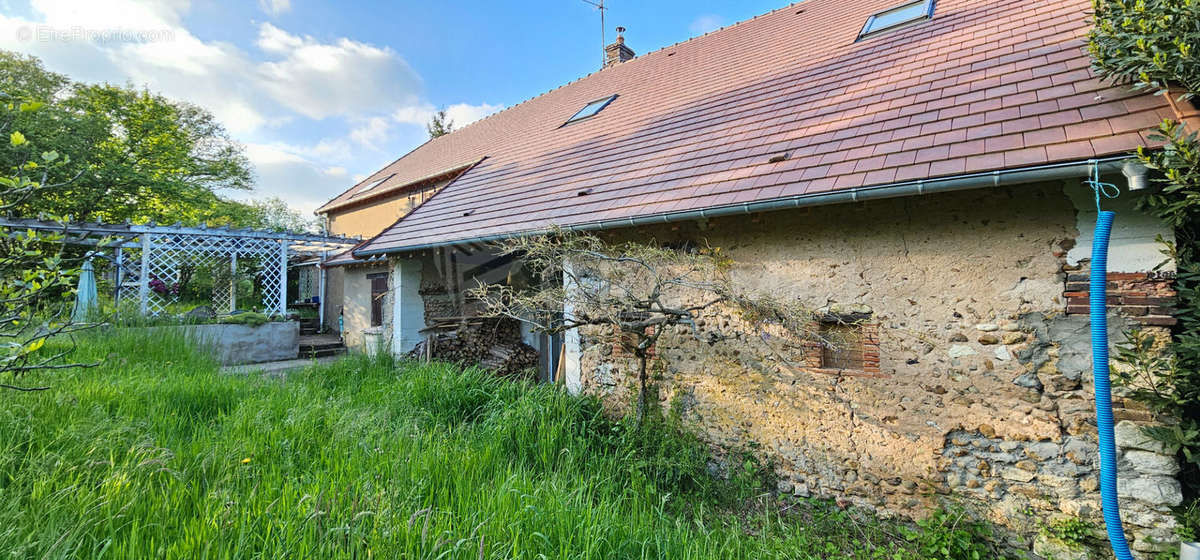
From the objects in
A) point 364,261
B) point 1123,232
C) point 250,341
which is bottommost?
point 250,341

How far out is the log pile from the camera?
25.6 feet

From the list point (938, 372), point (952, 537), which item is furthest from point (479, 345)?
point (952, 537)

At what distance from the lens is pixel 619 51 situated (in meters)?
12.8

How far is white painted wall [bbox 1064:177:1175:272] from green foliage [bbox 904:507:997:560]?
197 cm

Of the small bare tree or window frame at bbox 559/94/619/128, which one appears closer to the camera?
the small bare tree

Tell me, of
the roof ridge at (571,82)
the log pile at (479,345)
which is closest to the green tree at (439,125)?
the roof ridge at (571,82)

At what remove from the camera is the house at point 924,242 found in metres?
3.22

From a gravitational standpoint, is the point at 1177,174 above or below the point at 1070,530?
above

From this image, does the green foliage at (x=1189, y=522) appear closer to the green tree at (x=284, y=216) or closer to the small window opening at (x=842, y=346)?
the small window opening at (x=842, y=346)

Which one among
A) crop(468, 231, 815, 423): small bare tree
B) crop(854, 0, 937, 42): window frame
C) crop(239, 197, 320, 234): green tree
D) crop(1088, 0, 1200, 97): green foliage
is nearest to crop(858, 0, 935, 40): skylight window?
crop(854, 0, 937, 42): window frame

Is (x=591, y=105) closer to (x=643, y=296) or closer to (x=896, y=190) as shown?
(x=643, y=296)

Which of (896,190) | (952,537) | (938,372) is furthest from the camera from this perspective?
(938,372)

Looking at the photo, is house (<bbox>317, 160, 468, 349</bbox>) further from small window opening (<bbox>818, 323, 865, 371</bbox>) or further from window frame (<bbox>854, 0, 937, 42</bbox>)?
window frame (<bbox>854, 0, 937, 42</bbox>)

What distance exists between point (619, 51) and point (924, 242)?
10.8 metres
